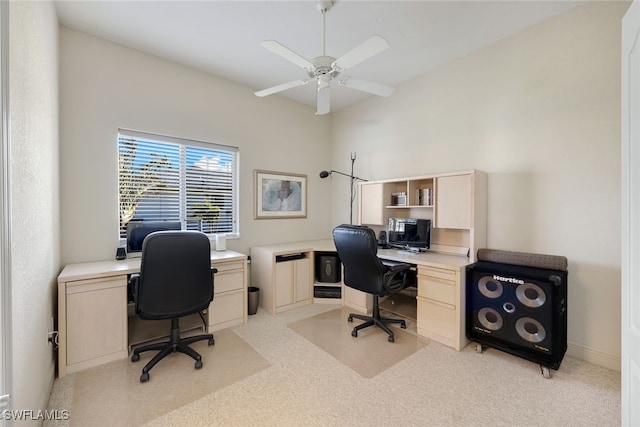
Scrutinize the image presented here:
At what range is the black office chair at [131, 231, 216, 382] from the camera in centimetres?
195

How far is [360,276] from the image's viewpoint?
268 centimetres

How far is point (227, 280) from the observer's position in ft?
9.34

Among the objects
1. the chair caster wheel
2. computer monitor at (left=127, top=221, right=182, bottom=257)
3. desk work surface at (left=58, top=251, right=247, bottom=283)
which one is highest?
computer monitor at (left=127, top=221, right=182, bottom=257)

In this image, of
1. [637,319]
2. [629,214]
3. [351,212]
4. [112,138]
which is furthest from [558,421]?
[112,138]

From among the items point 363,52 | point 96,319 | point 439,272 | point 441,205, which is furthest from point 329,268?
point 363,52

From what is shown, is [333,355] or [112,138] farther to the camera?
[112,138]

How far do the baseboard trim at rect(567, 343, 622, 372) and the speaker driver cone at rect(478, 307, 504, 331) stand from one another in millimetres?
642

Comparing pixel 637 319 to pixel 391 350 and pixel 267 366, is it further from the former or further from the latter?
pixel 267 366

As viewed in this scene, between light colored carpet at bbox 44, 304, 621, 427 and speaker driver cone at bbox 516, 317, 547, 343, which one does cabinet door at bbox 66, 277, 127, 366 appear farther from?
speaker driver cone at bbox 516, 317, 547, 343

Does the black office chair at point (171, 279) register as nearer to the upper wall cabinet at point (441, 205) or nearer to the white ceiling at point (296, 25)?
the white ceiling at point (296, 25)

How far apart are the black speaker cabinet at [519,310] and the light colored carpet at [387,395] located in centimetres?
17

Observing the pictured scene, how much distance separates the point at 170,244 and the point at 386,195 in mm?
2525

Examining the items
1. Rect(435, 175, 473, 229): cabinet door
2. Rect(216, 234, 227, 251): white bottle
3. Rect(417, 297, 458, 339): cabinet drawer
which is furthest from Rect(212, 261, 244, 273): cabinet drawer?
Rect(435, 175, 473, 229): cabinet door

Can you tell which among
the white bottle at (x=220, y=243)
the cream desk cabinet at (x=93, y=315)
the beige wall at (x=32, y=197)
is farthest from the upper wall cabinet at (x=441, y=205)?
the beige wall at (x=32, y=197)
